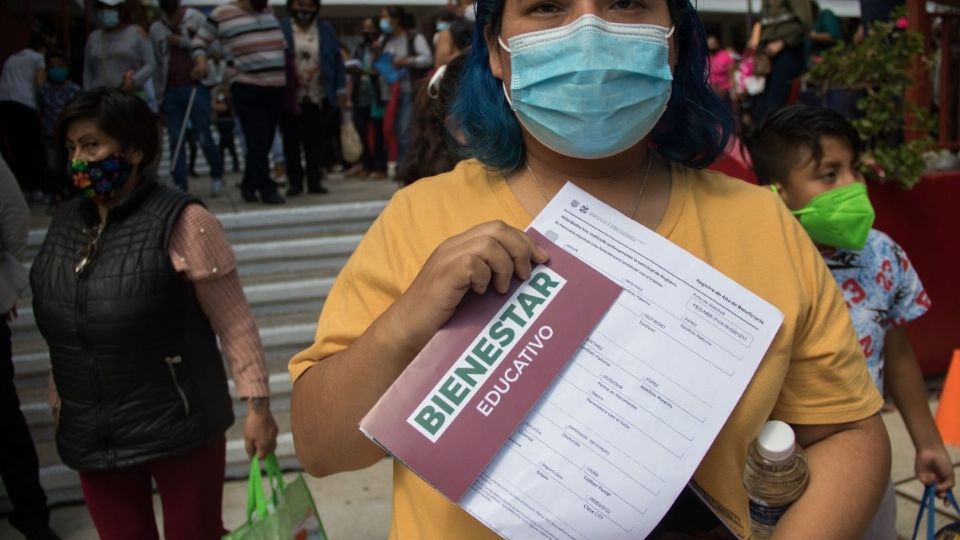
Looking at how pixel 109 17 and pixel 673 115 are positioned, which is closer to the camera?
pixel 673 115

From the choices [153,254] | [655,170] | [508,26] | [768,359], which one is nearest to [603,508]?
[768,359]

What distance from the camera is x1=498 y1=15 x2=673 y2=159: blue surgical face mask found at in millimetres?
1227

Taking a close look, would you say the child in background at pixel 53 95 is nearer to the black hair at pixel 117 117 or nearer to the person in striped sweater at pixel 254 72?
the person in striped sweater at pixel 254 72

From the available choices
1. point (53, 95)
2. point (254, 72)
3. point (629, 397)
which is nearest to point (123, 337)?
point (629, 397)

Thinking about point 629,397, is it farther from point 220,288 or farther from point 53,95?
point 53,95

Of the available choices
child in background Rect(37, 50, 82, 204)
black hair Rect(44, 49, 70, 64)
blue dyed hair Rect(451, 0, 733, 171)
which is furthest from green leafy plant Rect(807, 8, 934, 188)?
black hair Rect(44, 49, 70, 64)

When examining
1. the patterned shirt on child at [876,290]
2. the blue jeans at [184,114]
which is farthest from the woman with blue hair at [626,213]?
the blue jeans at [184,114]

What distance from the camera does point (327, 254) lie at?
598cm

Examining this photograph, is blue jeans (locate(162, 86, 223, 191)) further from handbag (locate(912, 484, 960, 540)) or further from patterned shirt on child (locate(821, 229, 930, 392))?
handbag (locate(912, 484, 960, 540))

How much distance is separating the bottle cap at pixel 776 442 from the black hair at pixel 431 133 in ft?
5.13

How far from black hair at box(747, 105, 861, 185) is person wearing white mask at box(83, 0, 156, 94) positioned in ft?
19.1

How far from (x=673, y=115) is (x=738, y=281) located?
318 mm

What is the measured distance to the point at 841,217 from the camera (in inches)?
92.4

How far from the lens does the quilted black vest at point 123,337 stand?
2.62m
